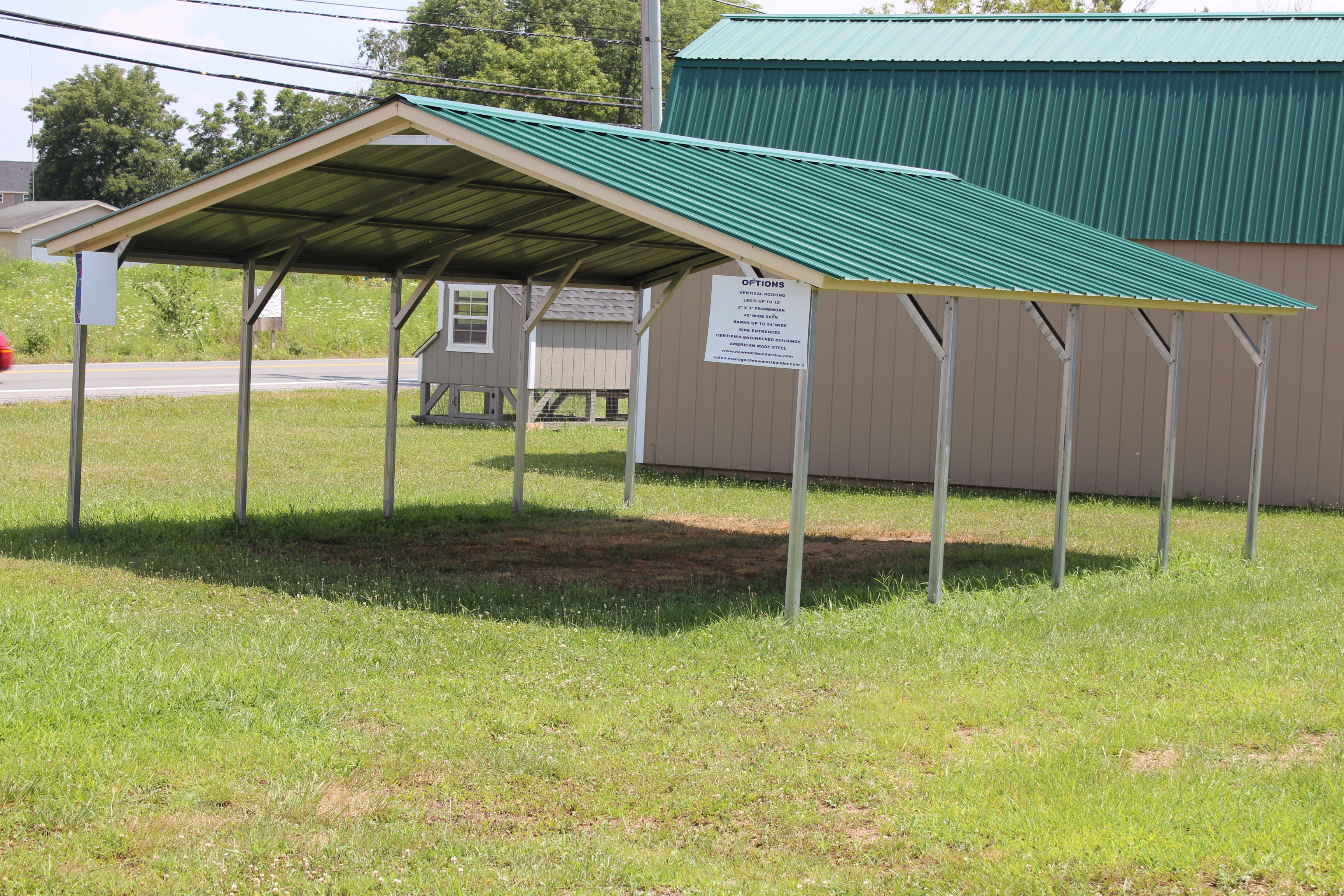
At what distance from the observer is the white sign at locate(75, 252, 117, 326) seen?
36.8ft

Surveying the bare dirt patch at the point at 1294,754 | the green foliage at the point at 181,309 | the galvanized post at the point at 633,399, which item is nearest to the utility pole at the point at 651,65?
the galvanized post at the point at 633,399

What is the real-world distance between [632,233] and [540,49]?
138 ft

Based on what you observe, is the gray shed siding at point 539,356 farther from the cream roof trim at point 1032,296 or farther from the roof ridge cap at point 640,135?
the cream roof trim at point 1032,296

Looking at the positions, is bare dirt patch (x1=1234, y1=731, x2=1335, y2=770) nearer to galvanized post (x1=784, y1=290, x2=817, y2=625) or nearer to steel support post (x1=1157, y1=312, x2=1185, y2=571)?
galvanized post (x1=784, y1=290, x2=817, y2=625)

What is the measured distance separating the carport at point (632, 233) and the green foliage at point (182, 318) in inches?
737

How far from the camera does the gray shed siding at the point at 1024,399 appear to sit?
1703 centimetres

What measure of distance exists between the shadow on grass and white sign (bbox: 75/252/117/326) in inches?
72.2

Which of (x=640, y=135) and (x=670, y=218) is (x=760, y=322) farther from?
(x=640, y=135)

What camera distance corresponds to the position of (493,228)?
1320 centimetres

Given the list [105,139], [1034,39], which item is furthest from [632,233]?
[105,139]

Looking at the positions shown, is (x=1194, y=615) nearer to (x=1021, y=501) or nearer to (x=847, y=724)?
(x=847, y=724)

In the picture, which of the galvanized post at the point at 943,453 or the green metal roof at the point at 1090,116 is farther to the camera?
the green metal roof at the point at 1090,116

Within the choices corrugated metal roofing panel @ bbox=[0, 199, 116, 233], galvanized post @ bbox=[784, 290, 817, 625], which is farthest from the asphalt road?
corrugated metal roofing panel @ bbox=[0, 199, 116, 233]

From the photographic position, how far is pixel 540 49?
53.6 metres
